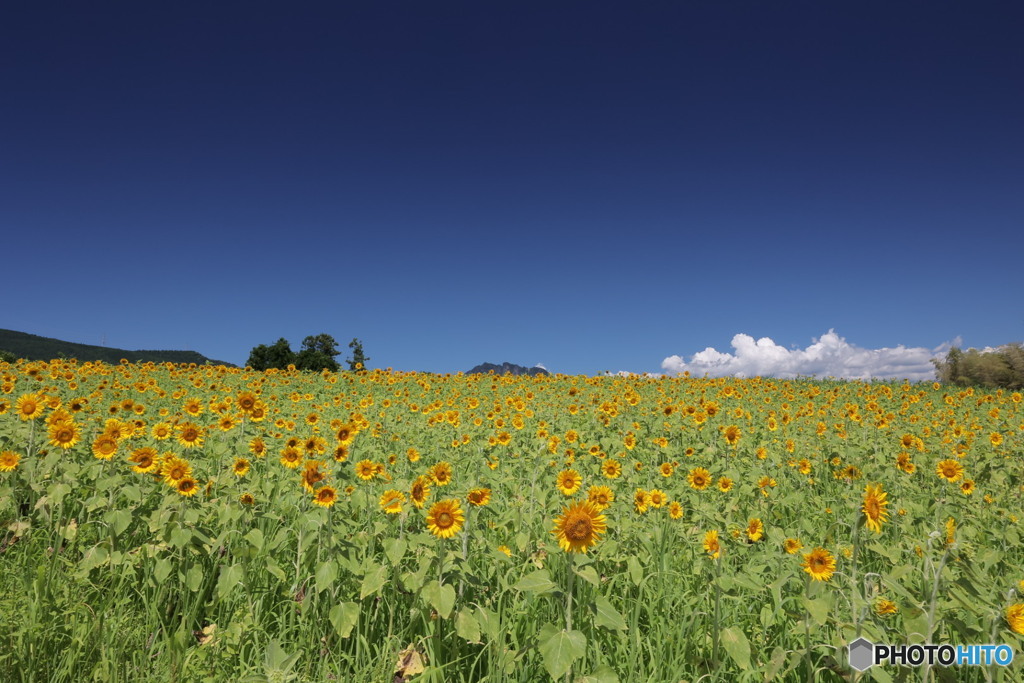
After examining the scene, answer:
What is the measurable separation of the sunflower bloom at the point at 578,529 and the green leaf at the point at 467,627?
1.97ft

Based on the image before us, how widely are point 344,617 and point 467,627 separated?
596mm

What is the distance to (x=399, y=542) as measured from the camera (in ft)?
8.05

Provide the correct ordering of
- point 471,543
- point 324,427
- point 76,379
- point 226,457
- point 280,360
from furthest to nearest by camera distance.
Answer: point 280,360
point 76,379
point 324,427
point 226,457
point 471,543

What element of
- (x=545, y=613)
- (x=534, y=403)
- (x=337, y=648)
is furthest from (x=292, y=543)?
(x=534, y=403)

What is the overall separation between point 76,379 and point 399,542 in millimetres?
12691

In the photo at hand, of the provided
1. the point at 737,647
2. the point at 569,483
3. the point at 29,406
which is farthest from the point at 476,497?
the point at 29,406

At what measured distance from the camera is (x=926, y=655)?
6.18ft

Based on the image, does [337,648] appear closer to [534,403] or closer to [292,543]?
[292,543]

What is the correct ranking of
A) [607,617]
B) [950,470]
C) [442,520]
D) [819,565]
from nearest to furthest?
[607,617] → [819,565] → [442,520] → [950,470]

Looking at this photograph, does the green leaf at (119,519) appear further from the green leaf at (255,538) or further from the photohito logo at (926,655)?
the photohito logo at (926,655)

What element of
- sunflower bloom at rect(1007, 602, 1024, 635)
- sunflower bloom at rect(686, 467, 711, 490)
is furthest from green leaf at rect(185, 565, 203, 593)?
sunflower bloom at rect(1007, 602, 1024, 635)

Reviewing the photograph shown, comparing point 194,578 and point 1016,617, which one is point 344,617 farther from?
point 1016,617

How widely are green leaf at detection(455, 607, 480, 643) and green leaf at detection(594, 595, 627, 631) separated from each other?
0.57m

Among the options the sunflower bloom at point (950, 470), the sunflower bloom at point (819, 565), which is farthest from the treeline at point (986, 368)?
the sunflower bloom at point (819, 565)
